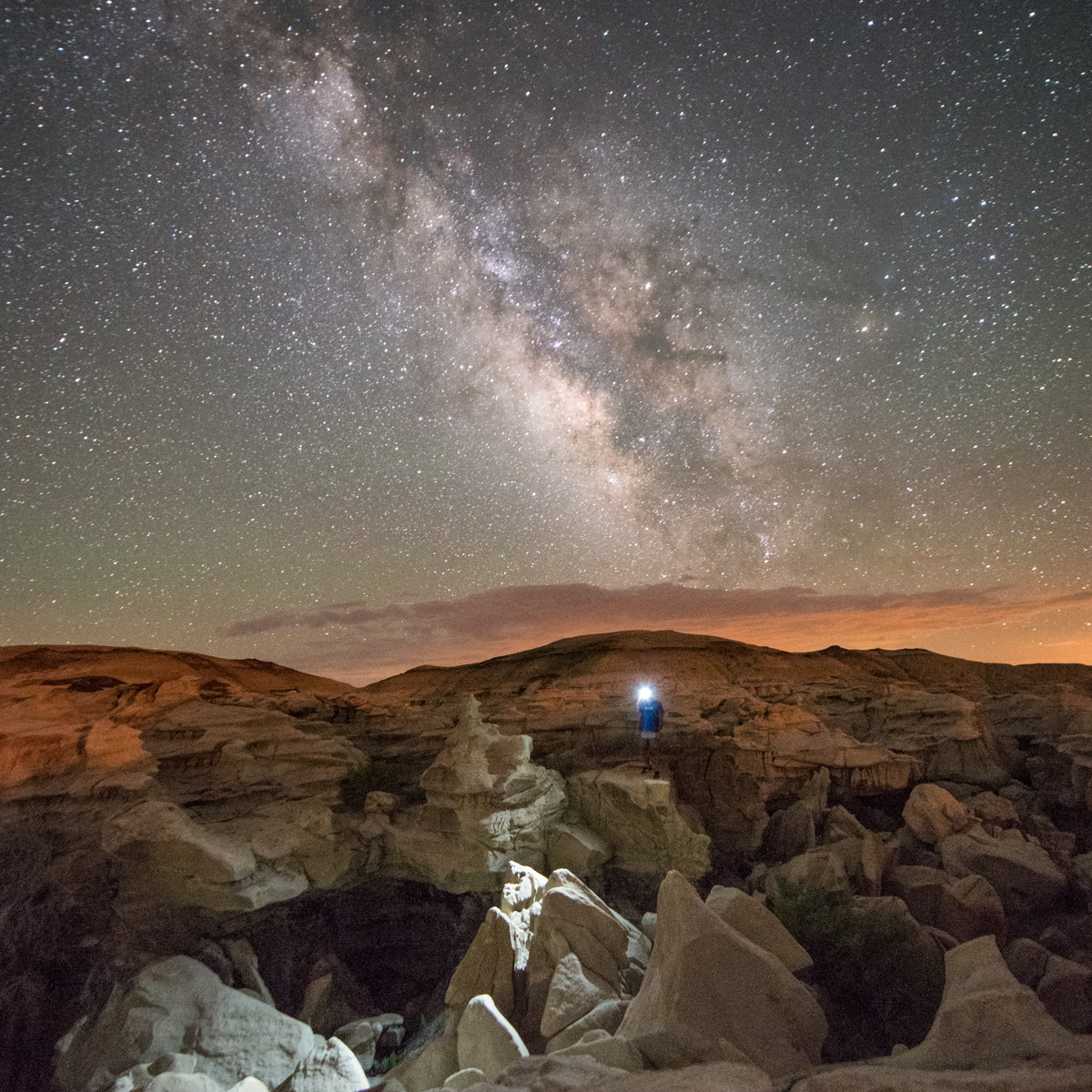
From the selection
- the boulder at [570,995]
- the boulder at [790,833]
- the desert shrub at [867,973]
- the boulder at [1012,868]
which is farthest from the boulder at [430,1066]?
the boulder at [1012,868]

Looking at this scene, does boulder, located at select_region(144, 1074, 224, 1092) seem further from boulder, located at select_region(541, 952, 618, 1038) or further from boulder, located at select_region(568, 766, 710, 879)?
boulder, located at select_region(568, 766, 710, 879)

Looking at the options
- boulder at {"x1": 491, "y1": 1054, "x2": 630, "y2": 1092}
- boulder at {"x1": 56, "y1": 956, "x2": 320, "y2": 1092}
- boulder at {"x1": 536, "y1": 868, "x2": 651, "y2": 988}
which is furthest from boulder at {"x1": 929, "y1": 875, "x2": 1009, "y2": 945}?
boulder at {"x1": 56, "y1": 956, "x2": 320, "y2": 1092}

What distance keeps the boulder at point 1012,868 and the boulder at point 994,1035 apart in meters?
7.38

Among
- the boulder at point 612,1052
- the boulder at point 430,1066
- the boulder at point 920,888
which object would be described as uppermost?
the boulder at point 612,1052

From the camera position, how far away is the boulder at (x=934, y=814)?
14.2 meters

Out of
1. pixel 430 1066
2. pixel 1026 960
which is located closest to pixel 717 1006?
pixel 430 1066

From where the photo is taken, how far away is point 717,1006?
23.1 ft

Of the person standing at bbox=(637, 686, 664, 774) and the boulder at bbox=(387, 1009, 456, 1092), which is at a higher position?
the person standing at bbox=(637, 686, 664, 774)

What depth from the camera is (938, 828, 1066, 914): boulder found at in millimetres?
11438

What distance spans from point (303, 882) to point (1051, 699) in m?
27.5

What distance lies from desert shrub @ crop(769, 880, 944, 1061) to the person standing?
711 centimetres

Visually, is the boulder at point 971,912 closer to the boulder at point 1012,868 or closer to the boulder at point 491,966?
the boulder at point 1012,868

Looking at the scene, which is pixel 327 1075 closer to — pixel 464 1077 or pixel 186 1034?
pixel 464 1077

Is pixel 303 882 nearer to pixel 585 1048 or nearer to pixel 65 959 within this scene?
pixel 65 959
